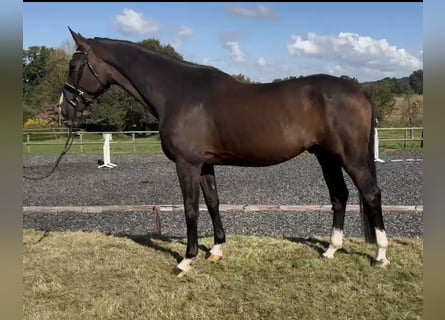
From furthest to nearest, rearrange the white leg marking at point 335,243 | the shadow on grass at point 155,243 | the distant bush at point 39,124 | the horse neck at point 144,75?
the distant bush at point 39,124
the shadow on grass at point 155,243
the white leg marking at point 335,243
the horse neck at point 144,75

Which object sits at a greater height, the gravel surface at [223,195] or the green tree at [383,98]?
the green tree at [383,98]

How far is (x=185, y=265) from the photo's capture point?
13.3 feet

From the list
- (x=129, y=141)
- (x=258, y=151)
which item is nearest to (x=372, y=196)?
(x=258, y=151)

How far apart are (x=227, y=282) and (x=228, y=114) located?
153 cm

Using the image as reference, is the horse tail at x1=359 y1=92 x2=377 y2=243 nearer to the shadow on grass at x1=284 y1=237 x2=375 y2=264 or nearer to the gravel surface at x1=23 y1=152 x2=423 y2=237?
the shadow on grass at x1=284 y1=237 x2=375 y2=264

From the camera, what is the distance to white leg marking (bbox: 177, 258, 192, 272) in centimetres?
404

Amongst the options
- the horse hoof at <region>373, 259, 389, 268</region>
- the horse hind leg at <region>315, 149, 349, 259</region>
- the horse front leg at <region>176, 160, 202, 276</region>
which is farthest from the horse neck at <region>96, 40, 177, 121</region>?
the horse hoof at <region>373, 259, 389, 268</region>

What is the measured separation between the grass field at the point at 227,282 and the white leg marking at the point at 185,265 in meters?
0.07

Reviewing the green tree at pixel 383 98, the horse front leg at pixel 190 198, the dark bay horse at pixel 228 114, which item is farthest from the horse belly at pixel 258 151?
the green tree at pixel 383 98

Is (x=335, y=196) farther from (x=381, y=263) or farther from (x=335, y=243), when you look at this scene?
(x=381, y=263)

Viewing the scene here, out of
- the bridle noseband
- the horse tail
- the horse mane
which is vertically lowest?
the horse tail

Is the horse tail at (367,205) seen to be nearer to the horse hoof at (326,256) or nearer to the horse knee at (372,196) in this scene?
the horse knee at (372,196)

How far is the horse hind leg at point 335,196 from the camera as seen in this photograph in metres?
4.36

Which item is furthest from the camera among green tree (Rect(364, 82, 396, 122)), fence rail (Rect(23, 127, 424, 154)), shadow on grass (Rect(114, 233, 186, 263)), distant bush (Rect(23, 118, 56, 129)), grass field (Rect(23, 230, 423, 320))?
distant bush (Rect(23, 118, 56, 129))
